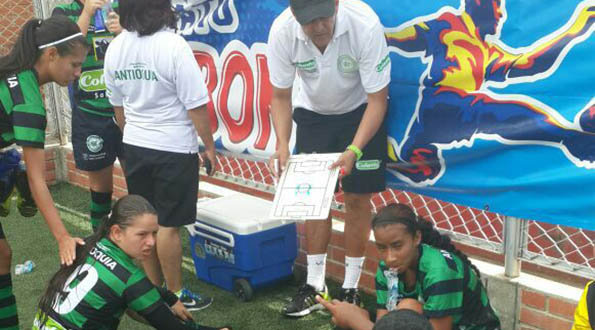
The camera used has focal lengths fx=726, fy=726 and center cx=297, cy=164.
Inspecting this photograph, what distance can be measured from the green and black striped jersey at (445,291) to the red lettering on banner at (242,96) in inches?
81.8

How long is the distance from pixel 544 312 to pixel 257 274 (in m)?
1.70

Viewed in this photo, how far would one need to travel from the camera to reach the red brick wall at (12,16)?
12.6 metres

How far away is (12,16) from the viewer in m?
12.9

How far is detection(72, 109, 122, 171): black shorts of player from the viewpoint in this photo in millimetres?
4754

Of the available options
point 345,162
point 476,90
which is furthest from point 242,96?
point 476,90

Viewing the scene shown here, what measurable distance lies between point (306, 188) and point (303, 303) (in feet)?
2.87

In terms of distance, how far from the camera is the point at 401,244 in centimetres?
288

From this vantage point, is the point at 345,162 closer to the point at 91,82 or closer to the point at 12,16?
the point at 91,82

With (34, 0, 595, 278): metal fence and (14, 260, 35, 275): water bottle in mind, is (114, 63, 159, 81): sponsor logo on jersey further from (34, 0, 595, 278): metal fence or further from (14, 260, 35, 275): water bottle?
(14, 260, 35, 275): water bottle

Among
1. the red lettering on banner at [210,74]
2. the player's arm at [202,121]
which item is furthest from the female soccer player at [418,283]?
the red lettering on banner at [210,74]

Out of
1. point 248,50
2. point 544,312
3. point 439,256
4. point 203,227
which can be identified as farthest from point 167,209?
point 544,312

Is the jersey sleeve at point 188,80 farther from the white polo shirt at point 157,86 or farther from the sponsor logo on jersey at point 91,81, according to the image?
the sponsor logo on jersey at point 91,81

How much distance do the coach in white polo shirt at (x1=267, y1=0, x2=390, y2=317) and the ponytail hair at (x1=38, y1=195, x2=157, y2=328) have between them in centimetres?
102

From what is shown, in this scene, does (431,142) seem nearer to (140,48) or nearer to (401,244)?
(401,244)
